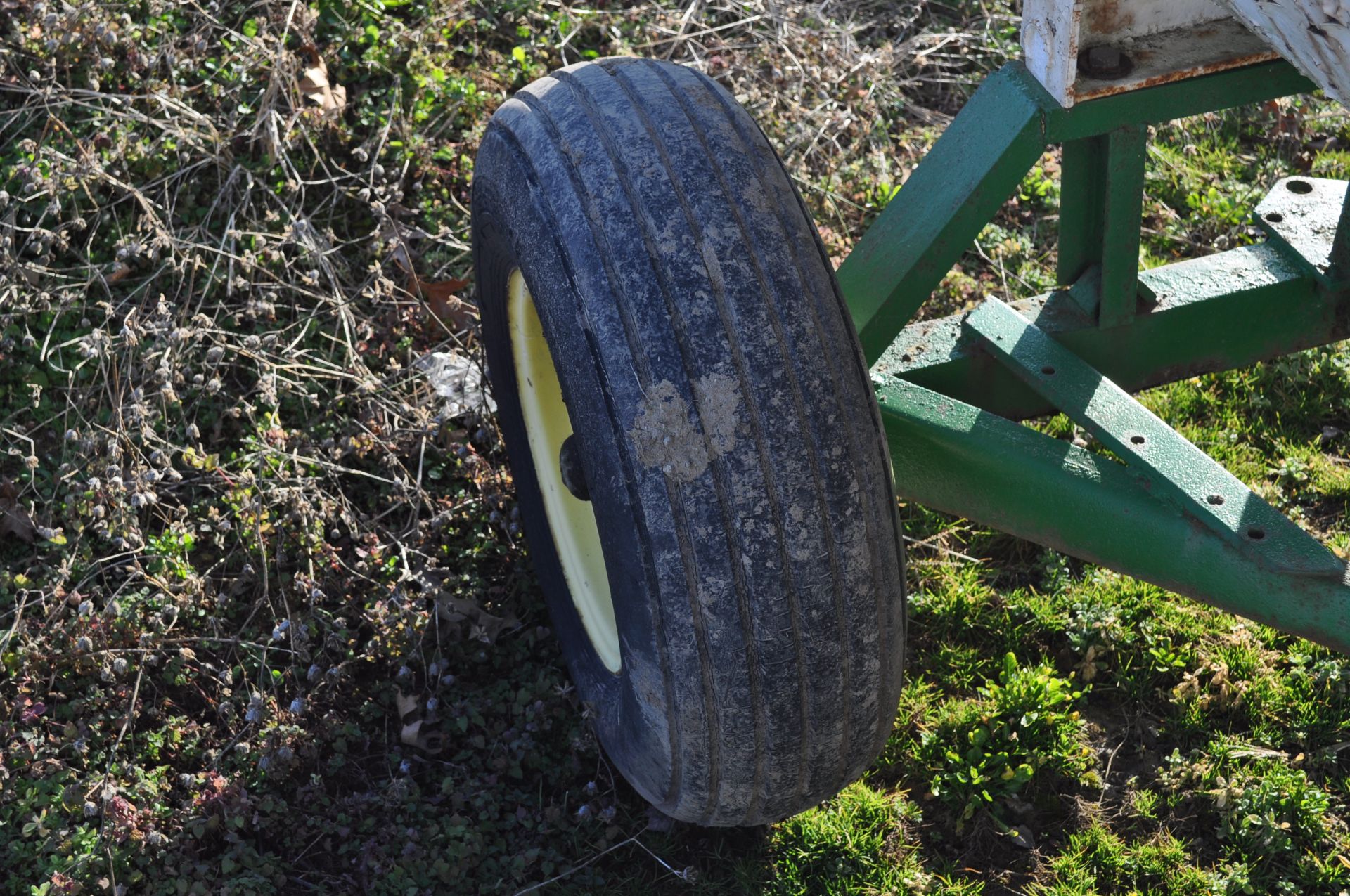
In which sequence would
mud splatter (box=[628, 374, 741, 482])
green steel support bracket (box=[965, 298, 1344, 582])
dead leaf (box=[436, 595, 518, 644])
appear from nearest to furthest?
mud splatter (box=[628, 374, 741, 482]), green steel support bracket (box=[965, 298, 1344, 582]), dead leaf (box=[436, 595, 518, 644])

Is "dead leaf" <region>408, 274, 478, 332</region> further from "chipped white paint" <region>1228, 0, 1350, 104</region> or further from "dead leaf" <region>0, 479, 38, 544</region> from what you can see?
"chipped white paint" <region>1228, 0, 1350, 104</region>

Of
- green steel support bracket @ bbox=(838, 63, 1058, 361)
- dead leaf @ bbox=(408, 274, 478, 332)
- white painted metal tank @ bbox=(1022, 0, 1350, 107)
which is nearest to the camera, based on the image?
white painted metal tank @ bbox=(1022, 0, 1350, 107)

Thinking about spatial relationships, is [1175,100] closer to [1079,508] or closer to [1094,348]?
[1094,348]

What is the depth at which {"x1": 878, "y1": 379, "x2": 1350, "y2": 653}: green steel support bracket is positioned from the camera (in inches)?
79.3

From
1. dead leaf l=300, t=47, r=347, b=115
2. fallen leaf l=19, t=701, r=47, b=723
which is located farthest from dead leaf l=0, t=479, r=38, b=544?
dead leaf l=300, t=47, r=347, b=115

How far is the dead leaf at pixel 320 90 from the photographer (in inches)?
144

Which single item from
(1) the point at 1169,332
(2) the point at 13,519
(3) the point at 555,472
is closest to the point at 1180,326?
(1) the point at 1169,332

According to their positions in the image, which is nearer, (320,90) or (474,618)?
(474,618)

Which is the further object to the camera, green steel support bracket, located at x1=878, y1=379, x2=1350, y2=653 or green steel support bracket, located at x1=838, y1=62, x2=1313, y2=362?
green steel support bracket, located at x1=838, y1=62, x2=1313, y2=362

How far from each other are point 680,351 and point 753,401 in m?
0.13

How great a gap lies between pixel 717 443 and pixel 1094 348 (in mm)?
1089

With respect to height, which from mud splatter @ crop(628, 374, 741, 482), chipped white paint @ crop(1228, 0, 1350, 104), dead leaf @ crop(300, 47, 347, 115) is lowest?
dead leaf @ crop(300, 47, 347, 115)

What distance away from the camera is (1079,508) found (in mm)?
2148

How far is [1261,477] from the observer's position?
3230 millimetres
